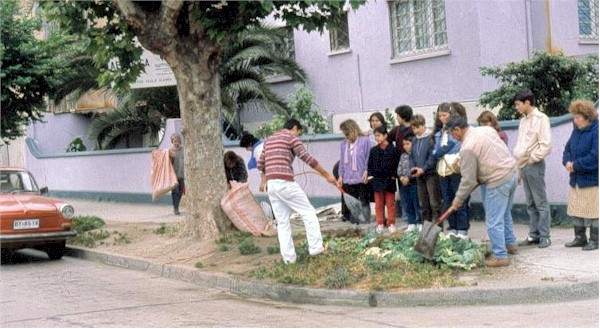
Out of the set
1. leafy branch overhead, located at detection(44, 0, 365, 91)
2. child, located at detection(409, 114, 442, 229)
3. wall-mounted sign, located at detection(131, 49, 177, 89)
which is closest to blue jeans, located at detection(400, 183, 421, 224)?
child, located at detection(409, 114, 442, 229)

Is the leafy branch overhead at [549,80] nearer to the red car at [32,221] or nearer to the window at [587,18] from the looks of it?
the window at [587,18]

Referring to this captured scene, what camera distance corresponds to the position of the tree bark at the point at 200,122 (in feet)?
46.3

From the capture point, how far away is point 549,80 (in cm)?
1648

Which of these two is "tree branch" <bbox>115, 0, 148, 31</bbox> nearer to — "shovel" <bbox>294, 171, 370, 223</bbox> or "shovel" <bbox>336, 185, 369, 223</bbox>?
"shovel" <bbox>294, 171, 370, 223</bbox>

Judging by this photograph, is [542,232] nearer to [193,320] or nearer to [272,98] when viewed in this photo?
[193,320]

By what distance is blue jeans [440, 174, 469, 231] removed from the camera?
1266 centimetres

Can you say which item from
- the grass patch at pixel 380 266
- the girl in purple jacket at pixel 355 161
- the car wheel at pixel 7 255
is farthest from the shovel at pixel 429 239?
the car wheel at pixel 7 255

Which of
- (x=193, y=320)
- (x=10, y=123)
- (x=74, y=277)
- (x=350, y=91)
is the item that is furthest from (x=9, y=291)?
(x=350, y=91)

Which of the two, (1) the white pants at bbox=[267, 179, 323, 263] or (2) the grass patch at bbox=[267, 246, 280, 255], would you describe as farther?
(2) the grass patch at bbox=[267, 246, 280, 255]

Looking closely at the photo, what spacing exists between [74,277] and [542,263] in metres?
6.23

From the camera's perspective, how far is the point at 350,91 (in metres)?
21.8

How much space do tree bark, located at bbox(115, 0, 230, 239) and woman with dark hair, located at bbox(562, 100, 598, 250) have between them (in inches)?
201

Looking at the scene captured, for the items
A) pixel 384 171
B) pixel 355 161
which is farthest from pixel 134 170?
pixel 384 171

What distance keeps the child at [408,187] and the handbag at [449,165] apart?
915 millimetres
